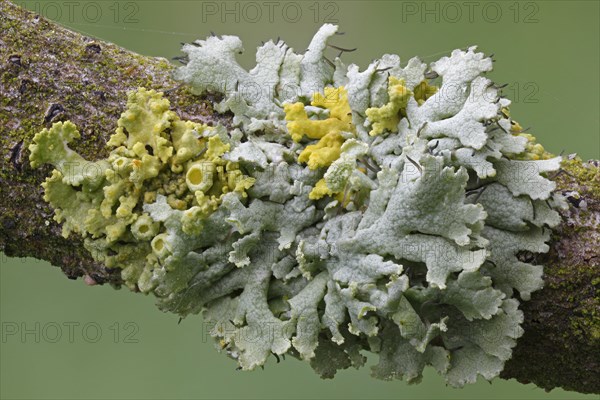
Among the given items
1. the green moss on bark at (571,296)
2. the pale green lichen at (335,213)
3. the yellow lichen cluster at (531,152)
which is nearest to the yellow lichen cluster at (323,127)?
the pale green lichen at (335,213)

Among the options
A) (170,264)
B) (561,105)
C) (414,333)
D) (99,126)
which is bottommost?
(414,333)

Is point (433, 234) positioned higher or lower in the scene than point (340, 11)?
lower

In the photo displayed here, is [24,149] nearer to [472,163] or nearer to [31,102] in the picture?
[31,102]

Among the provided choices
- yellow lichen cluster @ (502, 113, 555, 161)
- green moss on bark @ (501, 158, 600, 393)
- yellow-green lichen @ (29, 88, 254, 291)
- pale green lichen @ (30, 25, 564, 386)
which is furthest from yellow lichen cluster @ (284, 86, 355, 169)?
green moss on bark @ (501, 158, 600, 393)

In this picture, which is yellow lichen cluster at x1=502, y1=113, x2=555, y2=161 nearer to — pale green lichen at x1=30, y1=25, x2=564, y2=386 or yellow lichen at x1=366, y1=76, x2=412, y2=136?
pale green lichen at x1=30, y1=25, x2=564, y2=386

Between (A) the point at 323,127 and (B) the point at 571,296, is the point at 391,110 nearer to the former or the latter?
(A) the point at 323,127

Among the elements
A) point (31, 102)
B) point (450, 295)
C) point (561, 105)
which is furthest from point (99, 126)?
point (561, 105)

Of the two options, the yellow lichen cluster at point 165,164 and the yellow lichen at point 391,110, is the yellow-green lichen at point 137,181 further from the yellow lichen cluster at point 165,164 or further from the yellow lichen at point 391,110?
the yellow lichen at point 391,110

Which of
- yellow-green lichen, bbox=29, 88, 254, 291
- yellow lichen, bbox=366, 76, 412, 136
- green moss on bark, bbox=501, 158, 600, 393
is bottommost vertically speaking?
green moss on bark, bbox=501, 158, 600, 393
